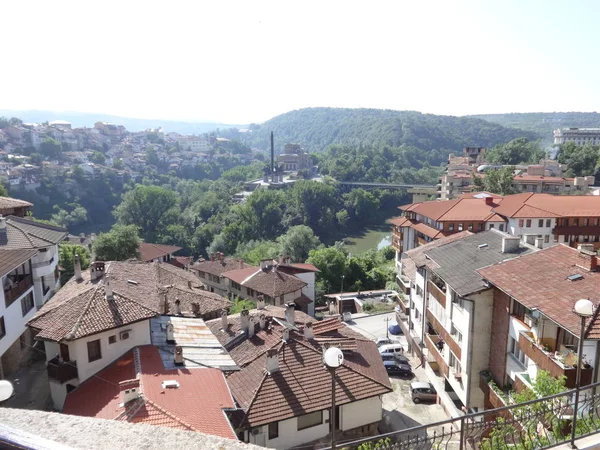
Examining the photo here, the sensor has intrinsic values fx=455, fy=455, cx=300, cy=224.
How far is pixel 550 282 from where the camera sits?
13383mm

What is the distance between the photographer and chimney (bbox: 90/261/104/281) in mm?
18069

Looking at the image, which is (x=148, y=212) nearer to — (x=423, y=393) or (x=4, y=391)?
(x=423, y=393)

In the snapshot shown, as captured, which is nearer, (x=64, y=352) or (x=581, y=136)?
(x=64, y=352)

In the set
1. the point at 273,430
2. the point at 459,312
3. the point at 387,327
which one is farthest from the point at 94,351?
the point at 387,327

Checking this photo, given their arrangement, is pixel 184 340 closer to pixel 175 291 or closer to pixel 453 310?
pixel 175 291

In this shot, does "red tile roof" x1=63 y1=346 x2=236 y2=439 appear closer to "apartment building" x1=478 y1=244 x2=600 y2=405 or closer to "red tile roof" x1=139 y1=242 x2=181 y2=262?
"apartment building" x1=478 y1=244 x2=600 y2=405

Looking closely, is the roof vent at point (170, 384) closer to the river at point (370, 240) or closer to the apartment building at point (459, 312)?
the apartment building at point (459, 312)

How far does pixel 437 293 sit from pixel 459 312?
95.0 inches

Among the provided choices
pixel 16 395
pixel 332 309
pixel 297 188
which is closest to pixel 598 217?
pixel 332 309

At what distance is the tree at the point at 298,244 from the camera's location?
2392 inches

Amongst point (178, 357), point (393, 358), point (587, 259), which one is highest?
point (587, 259)

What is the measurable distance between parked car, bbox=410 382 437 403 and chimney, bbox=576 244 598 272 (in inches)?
358

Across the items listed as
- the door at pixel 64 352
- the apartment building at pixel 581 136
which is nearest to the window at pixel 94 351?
the door at pixel 64 352

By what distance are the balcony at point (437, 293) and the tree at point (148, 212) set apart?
219ft
